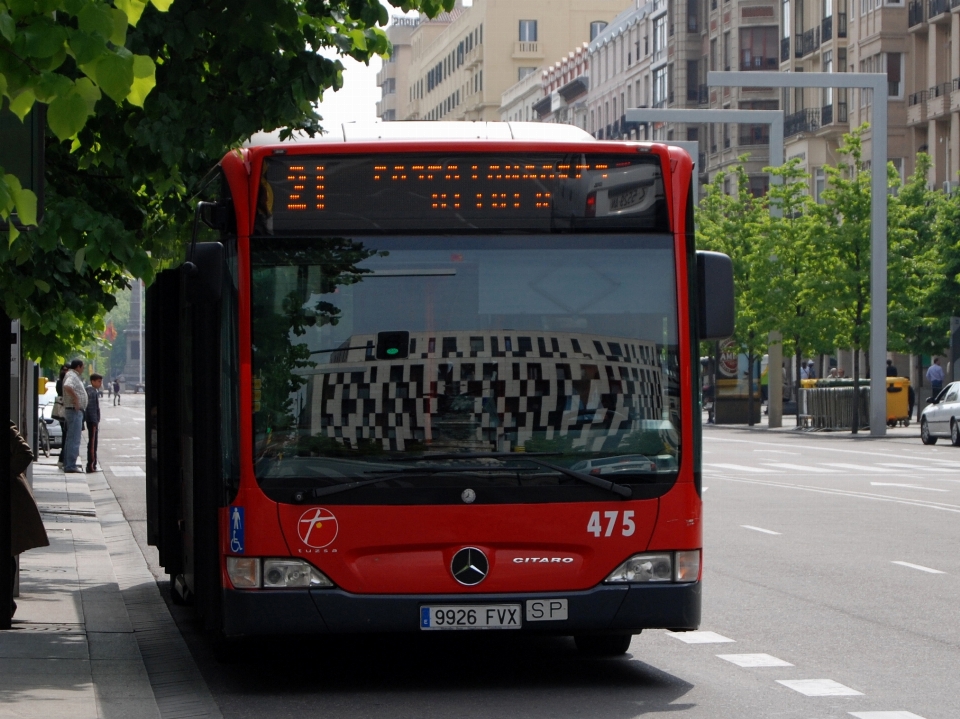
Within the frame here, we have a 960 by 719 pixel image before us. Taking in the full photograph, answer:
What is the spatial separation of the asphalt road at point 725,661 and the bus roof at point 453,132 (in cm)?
248

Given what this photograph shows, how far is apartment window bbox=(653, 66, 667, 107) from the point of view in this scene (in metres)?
98.8

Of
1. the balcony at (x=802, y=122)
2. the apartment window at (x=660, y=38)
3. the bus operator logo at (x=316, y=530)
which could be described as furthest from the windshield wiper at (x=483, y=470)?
the apartment window at (x=660, y=38)

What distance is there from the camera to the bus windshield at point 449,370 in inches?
339

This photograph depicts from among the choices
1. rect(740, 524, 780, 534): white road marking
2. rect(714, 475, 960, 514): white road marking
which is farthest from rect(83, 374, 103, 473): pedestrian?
rect(740, 524, 780, 534): white road marking

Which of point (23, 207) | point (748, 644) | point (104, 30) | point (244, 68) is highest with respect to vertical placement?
point (244, 68)

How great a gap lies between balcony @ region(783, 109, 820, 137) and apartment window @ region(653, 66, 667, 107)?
57.2 feet

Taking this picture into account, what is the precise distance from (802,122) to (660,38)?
2184 cm

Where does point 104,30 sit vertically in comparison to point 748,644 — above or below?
above

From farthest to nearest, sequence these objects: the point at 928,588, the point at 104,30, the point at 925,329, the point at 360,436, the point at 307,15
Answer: the point at 925,329, the point at 928,588, the point at 307,15, the point at 360,436, the point at 104,30

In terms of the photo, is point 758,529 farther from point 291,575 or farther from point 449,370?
point 291,575

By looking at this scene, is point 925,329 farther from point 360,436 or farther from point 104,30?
point 104,30

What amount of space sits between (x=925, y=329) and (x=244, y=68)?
1768 inches

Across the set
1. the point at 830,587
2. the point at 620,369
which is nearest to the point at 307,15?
the point at 620,369

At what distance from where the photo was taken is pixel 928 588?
13500 mm
